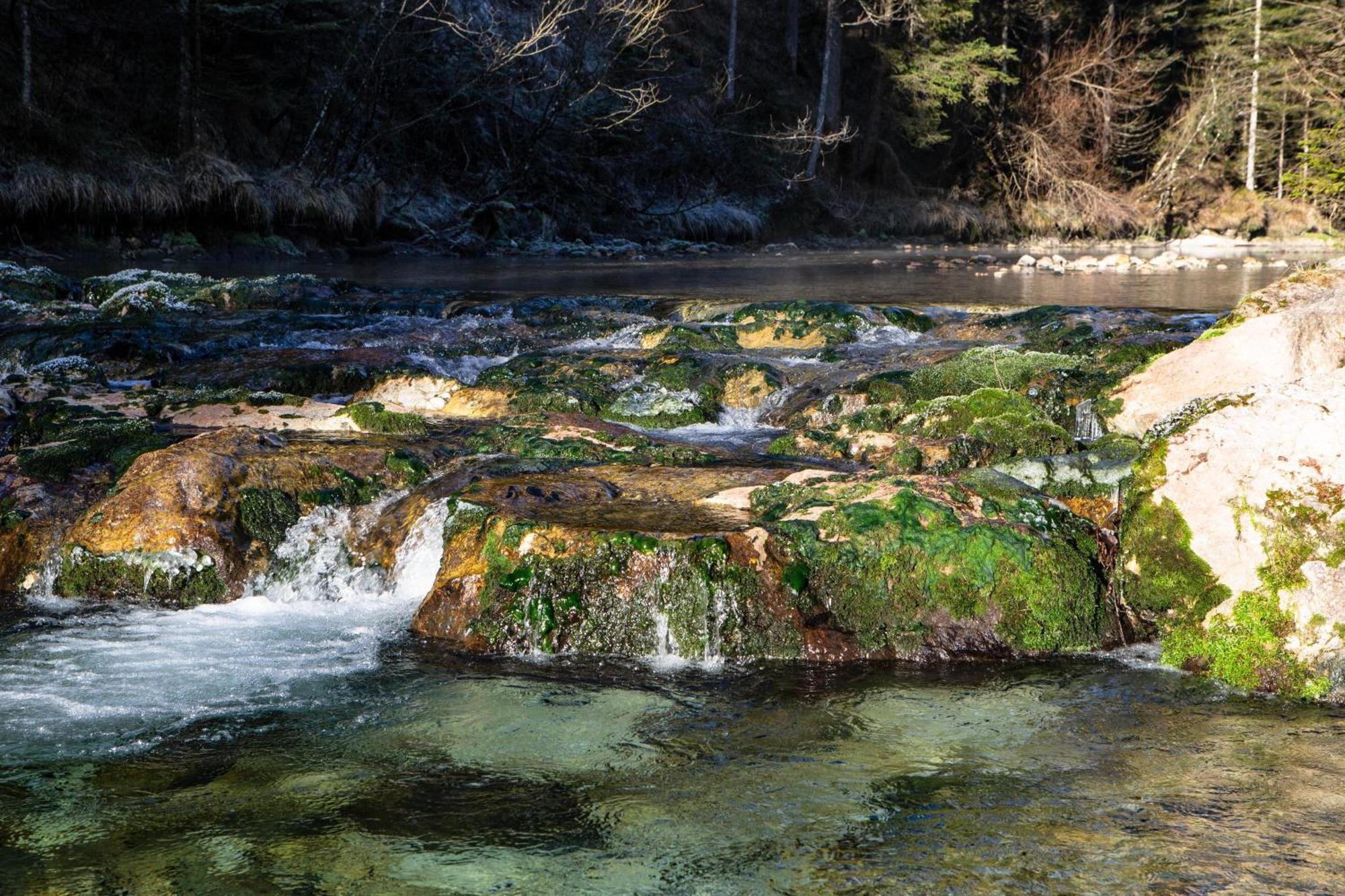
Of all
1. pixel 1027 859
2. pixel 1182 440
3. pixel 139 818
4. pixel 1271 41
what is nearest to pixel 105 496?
pixel 139 818

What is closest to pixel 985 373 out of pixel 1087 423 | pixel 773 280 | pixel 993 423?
pixel 1087 423

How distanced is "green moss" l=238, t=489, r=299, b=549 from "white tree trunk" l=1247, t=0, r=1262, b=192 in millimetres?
32727

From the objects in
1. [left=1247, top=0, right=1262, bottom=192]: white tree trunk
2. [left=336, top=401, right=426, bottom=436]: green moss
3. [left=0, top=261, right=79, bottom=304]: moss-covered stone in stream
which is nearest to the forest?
[left=1247, top=0, right=1262, bottom=192]: white tree trunk

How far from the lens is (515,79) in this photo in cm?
2264

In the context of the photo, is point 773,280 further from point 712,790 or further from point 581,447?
point 712,790

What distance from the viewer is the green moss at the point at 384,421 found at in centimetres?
622

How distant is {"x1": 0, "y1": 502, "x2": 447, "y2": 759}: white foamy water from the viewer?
3492mm

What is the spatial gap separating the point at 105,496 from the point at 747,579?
9.71 ft

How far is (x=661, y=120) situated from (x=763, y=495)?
22054 millimetres

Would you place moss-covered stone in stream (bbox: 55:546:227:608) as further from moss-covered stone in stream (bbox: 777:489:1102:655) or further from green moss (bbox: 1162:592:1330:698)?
green moss (bbox: 1162:592:1330:698)

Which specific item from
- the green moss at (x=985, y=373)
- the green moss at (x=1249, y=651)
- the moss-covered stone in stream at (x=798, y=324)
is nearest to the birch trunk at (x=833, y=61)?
the moss-covered stone in stream at (x=798, y=324)

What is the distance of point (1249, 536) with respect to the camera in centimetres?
399

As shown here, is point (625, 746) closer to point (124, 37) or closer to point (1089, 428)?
point (1089, 428)

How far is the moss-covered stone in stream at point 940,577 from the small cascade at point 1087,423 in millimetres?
1960
